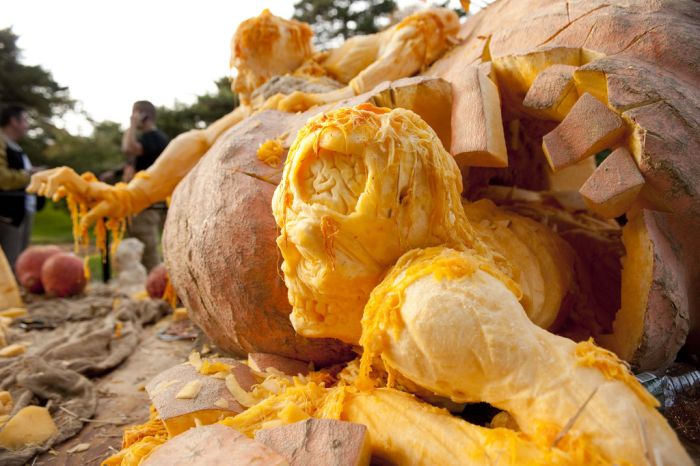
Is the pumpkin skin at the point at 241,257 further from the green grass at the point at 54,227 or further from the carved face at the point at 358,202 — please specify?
the green grass at the point at 54,227

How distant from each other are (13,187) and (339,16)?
20.3ft

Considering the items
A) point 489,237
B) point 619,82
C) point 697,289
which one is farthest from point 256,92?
point 697,289

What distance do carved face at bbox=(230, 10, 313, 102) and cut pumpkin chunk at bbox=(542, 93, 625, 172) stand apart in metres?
2.01

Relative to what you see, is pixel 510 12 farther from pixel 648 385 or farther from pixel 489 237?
pixel 648 385

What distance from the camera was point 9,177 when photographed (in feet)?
16.9

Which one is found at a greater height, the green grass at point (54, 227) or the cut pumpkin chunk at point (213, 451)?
the cut pumpkin chunk at point (213, 451)

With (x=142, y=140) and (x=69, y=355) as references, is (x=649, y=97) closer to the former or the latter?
(x=69, y=355)

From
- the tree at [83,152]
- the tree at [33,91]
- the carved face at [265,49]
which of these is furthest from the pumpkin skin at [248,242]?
the tree at [33,91]

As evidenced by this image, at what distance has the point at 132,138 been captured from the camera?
16.8 ft

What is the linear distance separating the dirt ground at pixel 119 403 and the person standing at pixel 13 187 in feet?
9.66

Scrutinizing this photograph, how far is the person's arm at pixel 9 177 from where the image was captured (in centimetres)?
513

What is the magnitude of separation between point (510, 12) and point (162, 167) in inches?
80.8

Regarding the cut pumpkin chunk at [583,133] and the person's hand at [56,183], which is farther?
the person's hand at [56,183]

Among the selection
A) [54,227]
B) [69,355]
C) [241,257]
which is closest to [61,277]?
[69,355]
